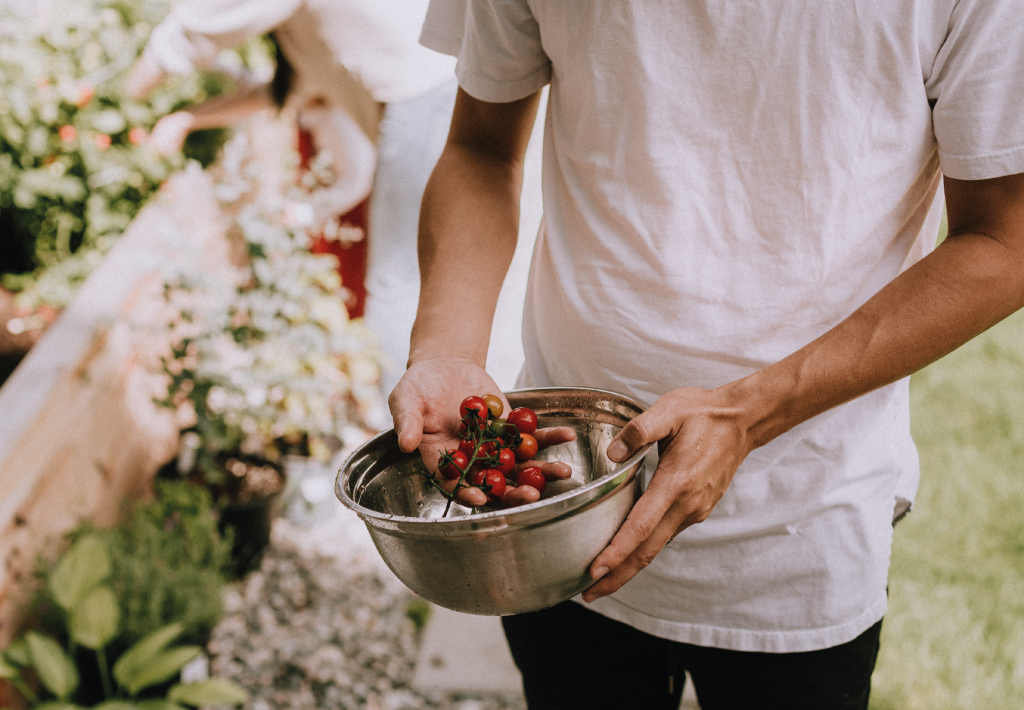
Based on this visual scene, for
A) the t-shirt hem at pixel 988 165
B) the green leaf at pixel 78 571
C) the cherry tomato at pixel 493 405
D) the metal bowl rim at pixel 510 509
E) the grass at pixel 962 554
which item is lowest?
the grass at pixel 962 554

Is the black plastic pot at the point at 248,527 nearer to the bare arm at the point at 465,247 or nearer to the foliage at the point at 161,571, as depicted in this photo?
the foliage at the point at 161,571

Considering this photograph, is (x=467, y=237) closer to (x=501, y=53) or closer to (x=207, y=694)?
(x=501, y=53)

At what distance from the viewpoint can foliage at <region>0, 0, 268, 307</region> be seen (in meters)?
3.31

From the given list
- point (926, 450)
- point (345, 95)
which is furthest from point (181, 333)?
point (926, 450)

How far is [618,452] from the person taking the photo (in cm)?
91

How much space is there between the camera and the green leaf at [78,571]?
2.03 m

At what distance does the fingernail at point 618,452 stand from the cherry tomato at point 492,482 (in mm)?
152

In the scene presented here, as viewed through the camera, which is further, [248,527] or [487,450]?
[248,527]

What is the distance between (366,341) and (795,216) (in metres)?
2.35

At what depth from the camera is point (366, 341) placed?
3.16 m

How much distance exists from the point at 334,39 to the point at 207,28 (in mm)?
442

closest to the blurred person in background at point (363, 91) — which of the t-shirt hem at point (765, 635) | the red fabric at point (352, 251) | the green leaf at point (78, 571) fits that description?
the red fabric at point (352, 251)

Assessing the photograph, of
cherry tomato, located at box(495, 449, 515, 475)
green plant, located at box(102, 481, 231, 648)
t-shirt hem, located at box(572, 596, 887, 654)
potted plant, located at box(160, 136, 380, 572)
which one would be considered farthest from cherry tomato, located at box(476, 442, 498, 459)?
potted plant, located at box(160, 136, 380, 572)

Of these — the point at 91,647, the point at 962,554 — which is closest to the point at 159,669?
the point at 91,647
